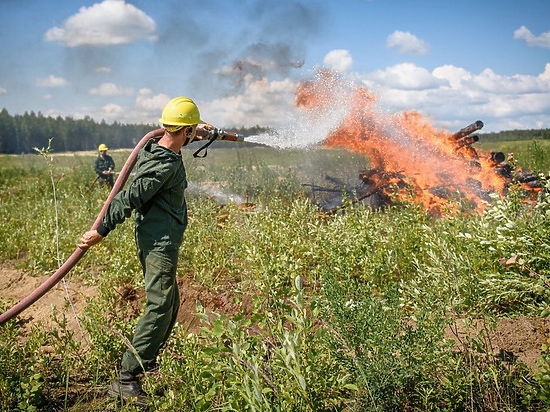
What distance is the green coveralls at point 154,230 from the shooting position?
3.17m

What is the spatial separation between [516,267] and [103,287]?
12.8ft

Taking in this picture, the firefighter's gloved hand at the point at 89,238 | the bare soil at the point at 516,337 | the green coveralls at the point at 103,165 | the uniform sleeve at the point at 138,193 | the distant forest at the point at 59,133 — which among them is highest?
the distant forest at the point at 59,133

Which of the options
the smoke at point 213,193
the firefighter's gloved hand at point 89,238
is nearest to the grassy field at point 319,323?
the firefighter's gloved hand at point 89,238

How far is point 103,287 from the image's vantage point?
15.3ft

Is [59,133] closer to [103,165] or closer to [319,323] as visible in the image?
[103,165]

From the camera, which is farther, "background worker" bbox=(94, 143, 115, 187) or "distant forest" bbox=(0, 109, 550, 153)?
"distant forest" bbox=(0, 109, 550, 153)

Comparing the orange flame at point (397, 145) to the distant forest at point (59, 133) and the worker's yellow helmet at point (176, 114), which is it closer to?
the worker's yellow helmet at point (176, 114)

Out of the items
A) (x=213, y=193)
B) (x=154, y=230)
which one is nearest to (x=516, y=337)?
(x=154, y=230)

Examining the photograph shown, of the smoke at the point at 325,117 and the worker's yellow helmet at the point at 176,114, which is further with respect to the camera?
the smoke at the point at 325,117

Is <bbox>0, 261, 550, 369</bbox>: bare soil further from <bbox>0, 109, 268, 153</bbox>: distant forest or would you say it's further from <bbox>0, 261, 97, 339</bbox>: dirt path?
<bbox>0, 109, 268, 153</bbox>: distant forest

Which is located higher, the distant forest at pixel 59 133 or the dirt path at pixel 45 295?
the distant forest at pixel 59 133

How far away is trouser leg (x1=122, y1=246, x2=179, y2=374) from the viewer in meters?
3.22

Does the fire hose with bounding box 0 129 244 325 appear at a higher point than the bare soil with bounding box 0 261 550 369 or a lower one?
higher

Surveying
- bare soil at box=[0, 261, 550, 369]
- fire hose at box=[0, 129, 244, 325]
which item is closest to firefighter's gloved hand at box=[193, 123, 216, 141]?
fire hose at box=[0, 129, 244, 325]
